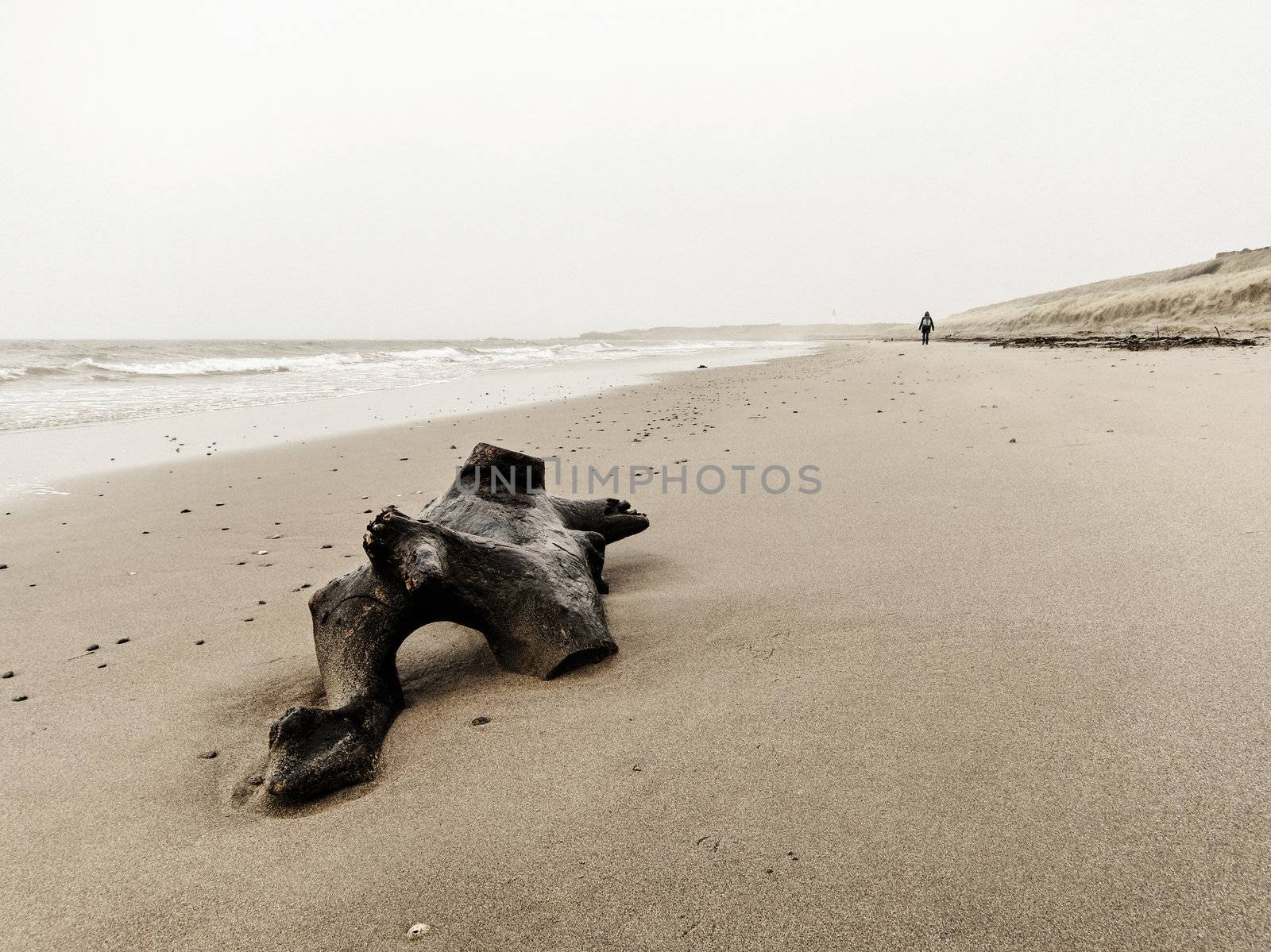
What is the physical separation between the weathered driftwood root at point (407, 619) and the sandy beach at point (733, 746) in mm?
115

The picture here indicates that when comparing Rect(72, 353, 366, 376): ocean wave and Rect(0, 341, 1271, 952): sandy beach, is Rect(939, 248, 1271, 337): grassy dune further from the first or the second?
Rect(72, 353, 366, 376): ocean wave

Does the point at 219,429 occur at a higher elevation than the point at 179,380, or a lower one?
lower

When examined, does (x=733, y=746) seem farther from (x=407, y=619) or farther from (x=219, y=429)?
(x=219, y=429)

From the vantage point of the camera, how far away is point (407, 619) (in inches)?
115

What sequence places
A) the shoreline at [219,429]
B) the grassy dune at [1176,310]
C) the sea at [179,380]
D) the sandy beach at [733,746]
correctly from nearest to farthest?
the sandy beach at [733,746], the shoreline at [219,429], the sea at [179,380], the grassy dune at [1176,310]

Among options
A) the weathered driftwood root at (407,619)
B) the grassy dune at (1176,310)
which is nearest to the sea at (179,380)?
the weathered driftwood root at (407,619)

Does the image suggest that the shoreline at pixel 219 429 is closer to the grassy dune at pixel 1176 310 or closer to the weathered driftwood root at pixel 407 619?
the weathered driftwood root at pixel 407 619

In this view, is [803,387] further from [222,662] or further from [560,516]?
[222,662]

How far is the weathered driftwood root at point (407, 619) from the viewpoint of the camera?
2.37 m

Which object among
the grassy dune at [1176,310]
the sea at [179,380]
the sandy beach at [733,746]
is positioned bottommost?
the sandy beach at [733,746]

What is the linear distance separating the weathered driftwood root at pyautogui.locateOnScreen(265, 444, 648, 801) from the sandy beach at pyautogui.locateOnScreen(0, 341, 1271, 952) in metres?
0.12

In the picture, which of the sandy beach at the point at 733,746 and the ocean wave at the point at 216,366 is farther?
the ocean wave at the point at 216,366

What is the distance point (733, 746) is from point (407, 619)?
146 centimetres

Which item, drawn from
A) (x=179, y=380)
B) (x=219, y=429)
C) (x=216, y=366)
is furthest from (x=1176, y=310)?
(x=216, y=366)
